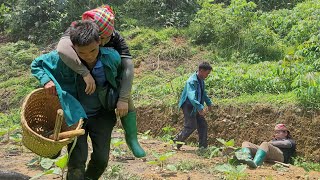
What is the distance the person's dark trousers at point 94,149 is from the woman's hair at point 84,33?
2.23 ft

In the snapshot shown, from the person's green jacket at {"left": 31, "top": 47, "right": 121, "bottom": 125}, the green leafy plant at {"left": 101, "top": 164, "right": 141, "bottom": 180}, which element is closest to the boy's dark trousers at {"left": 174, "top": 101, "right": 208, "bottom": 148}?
the green leafy plant at {"left": 101, "top": 164, "right": 141, "bottom": 180}

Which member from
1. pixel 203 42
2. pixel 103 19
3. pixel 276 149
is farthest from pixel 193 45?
pixel 103 19

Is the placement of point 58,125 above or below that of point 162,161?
above

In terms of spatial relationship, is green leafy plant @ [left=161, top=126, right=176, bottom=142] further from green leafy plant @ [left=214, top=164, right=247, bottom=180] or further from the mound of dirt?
green leafy plant @ [left=214, top=164, right=247, bottom=180]

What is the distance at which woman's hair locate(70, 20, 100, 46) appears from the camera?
311cm

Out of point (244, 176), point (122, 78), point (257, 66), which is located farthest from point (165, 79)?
point (122, 78)

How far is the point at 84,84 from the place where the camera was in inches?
136

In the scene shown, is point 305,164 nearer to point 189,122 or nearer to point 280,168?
point 280,168

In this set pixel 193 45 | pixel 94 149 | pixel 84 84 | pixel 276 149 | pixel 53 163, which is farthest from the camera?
pixel 193 45

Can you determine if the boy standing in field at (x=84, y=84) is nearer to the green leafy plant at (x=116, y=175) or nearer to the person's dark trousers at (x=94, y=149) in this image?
the person's dark trousers at (x=94, y=149)

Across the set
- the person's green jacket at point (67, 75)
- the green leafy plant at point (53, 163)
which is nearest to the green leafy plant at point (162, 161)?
the green leafy plant at point (53, 163)

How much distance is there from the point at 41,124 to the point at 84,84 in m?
0.45

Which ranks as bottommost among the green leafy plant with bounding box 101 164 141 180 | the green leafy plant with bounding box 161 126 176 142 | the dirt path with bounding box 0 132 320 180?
the green leafy plant with bounding box 161 126 176 142

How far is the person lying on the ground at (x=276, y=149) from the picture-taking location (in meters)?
6.85
